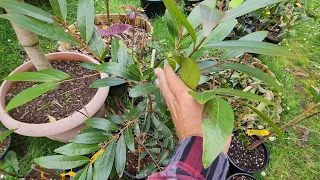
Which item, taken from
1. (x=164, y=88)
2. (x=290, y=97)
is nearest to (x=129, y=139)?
(x=164, y=88)

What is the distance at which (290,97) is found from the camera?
6.26 ft

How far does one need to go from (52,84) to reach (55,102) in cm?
62

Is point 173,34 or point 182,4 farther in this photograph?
point 182,4

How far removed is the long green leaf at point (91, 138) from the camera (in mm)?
875

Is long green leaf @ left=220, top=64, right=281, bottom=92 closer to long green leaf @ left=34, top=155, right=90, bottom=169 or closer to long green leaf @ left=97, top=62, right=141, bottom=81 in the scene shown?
long green leaf @ left=97, top=62, right=141, bottom=81

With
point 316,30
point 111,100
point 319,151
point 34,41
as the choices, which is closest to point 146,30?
point 111,100

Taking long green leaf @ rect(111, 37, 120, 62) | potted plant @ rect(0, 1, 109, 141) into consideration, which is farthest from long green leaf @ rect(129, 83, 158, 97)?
long green leaf @ rect(111, 37, 120, 62)

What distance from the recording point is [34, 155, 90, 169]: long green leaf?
823 millimetres

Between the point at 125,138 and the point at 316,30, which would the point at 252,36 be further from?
the point at 316,30

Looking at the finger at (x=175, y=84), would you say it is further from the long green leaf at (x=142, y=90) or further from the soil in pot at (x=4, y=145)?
the soil in pot at (x=4, y=145)

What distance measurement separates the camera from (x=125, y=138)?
918 millimetres

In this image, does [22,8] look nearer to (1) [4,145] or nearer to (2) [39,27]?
(2) [39,27]

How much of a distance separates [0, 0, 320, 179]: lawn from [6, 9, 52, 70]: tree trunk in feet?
1.67

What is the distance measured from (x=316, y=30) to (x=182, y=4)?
1356mm
